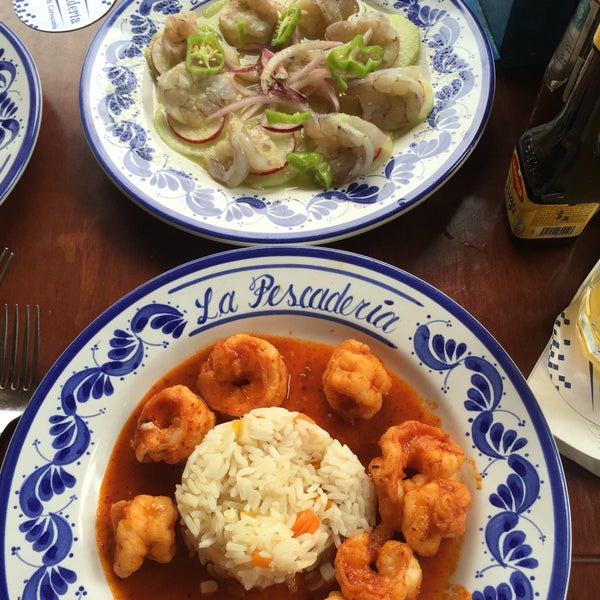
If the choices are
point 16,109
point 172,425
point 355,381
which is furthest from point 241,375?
point 16,109

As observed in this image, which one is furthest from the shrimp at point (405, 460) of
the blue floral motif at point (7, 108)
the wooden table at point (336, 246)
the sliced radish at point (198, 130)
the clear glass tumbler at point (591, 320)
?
the blue floral motif at point (7, 108)

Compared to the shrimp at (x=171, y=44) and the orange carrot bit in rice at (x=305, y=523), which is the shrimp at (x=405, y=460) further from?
the shrimp at (x=171, y=44)

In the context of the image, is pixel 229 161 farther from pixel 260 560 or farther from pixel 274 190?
pixel 260 560

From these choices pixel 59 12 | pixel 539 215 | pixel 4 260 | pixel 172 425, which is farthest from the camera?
pixel 59 12

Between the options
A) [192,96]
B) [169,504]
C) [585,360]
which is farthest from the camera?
[192,96]

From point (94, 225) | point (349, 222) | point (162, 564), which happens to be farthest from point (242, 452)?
point (94, 225)

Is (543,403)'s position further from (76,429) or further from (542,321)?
(76,429)
